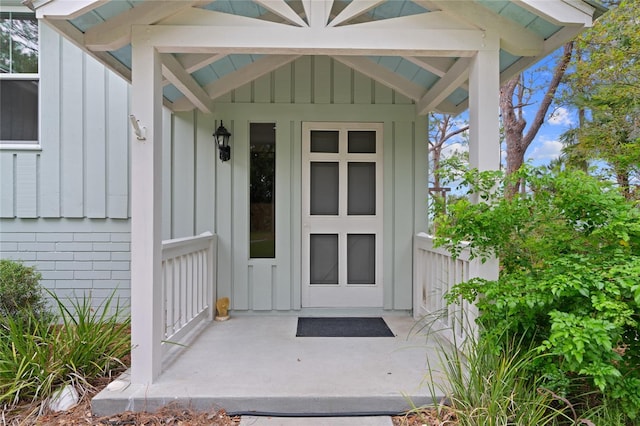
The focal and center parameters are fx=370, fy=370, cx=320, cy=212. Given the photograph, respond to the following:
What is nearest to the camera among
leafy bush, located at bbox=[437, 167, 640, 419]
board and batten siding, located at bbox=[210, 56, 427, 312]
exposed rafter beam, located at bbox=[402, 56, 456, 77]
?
leafy bush, located at bbox=[437, 167, 640, 419]

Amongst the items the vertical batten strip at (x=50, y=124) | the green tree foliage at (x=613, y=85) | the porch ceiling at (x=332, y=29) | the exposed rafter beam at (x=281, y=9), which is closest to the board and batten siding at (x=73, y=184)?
the vertical batten strip at (x=50, y=124)

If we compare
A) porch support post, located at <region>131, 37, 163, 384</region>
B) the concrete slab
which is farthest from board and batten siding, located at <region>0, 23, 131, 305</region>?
the concrete slab

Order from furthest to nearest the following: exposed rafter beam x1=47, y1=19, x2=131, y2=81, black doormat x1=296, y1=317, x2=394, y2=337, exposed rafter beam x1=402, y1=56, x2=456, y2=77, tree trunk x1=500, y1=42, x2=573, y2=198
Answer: tree trunk x1=500, y1=42, x2=573, y2=198, black doormat x1=296, y1=317, x2=394, y2=337, exposed rafter beam x1=402, y1=56, x2=456, y2=77, exposed rafter beam x1=47, y1=19, x2=131, y2=81

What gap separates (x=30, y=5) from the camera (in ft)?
7.09

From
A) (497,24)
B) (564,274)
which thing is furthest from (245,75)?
Answer: (564,274)

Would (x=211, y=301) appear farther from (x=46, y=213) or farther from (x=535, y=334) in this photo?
(x=535, y=334)

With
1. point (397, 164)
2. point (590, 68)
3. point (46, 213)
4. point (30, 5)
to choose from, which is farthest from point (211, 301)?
point (590, 68)

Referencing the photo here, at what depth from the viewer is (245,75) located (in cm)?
385

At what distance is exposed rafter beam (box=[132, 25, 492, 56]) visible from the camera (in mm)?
2465

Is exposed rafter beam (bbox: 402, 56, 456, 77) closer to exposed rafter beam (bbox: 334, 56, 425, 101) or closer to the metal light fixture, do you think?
exposed rafter beam (bbox: 334, 56, 425, 101)

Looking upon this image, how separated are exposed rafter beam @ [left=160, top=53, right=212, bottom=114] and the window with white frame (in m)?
1.96

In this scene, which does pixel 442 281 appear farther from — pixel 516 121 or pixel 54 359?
pixel 516 121

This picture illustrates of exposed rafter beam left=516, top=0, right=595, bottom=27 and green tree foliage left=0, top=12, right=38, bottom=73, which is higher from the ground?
green tree foliage left=0, top=12, right=38, bottom=73

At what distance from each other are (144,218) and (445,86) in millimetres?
2725
